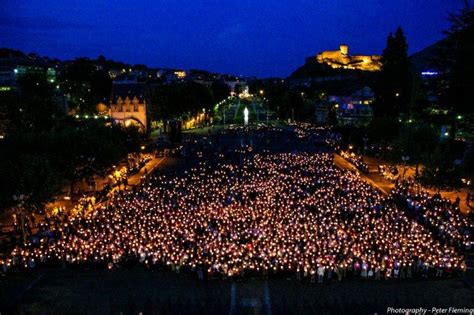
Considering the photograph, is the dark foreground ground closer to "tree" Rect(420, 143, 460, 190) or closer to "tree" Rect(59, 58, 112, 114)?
"tree" Rect(420, 143, 460, 190)

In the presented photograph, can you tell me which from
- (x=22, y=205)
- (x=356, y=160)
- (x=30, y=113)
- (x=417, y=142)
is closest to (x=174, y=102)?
(x=30, y=113)

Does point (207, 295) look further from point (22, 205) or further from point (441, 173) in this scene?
point (441, 173)

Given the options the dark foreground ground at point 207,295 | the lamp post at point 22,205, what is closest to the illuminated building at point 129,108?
the lamp post at point 22,205

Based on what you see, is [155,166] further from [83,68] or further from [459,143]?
[83,68]

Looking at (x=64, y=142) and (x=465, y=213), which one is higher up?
(x=64, y=142)

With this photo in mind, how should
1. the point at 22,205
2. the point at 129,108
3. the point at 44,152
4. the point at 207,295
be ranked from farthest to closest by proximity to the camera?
1. the point at 129,108
2. the point at 44,152
3. the point at 22,205
4. the point at 207,295

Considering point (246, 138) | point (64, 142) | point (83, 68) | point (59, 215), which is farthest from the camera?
point (83, 68)

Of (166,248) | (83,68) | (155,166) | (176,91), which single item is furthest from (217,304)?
(83,68)
